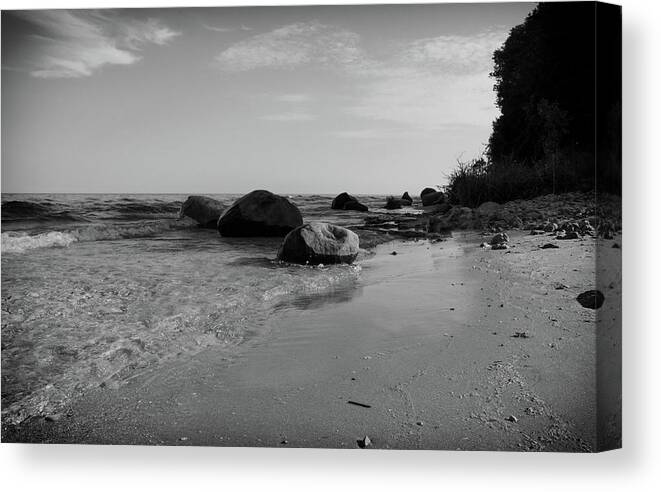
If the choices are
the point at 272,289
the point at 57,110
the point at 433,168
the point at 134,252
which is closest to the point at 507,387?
the point at 433,168

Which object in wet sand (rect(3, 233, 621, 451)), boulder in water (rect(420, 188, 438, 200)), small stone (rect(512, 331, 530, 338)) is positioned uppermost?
boulder in water (rect(420, 188, 438, 200))

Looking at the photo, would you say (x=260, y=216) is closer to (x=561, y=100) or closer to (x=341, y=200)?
(x=341, y=200)

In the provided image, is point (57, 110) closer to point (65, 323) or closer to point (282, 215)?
point (65, 323)

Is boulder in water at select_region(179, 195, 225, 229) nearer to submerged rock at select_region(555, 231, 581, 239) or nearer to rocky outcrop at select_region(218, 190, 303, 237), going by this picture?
rocky outcrop at select_region(218, 190, 303, 237)

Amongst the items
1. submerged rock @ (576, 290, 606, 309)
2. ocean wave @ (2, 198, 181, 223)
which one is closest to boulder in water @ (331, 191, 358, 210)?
ocean wave @ (2, 198, 181, 223)

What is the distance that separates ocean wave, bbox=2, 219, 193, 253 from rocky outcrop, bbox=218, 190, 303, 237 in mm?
476

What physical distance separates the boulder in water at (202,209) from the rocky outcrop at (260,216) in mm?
108

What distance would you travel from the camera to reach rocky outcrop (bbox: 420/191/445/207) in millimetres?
4125

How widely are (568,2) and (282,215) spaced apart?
8.75 feet

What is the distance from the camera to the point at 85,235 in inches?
150

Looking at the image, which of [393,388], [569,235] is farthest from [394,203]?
[393,388]

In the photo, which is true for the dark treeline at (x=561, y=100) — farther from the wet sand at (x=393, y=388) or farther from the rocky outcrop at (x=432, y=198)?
the wet sand at (x=393, y=388)

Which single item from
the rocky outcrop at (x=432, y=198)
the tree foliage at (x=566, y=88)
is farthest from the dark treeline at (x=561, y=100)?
the rocky outcrop at (x=432, y=198)

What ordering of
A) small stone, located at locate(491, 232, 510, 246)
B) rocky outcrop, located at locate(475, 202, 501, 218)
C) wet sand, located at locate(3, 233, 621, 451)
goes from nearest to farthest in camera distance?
wet sand, located at locate(3, 233, 621, 451) → small stone, located at locate(491, 232, 510, 246) → rocky outcrop, located at locate(475, 202, 501, 218)
